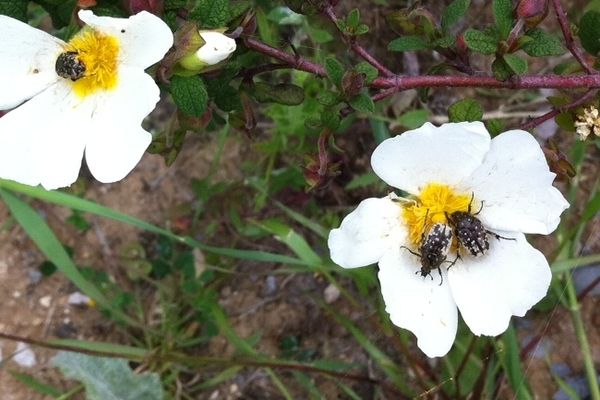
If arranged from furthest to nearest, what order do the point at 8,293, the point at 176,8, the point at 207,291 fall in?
the point at 8,293
the point at 207,291
the point at 176,8

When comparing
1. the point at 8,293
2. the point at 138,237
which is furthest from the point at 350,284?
the point at 8,293

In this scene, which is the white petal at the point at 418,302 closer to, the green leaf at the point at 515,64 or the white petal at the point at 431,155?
the white petal at the point at 431,155

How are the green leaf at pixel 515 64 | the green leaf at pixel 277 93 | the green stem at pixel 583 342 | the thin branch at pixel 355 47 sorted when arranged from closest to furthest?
the green leaf at pixel 515 64 < the thin branch at pixel 355 47 < the green leaf at pixel 277 93 < the green stem at pixel 583 342

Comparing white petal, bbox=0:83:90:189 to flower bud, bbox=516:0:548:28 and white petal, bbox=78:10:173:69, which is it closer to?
white petal, bbox=78:10:173:69

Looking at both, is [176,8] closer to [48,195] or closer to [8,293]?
[48,195]

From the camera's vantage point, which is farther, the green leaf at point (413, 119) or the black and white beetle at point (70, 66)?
the green leaf at point (413, 119)

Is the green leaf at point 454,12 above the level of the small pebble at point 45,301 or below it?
above

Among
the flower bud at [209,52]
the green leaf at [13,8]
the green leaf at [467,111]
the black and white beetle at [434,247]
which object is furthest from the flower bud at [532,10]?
the green leaf at [13,8]
